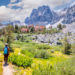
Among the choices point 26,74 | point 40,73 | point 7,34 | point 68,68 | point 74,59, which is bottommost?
point 26,74

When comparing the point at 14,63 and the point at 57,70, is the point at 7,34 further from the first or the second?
the point at 57,70

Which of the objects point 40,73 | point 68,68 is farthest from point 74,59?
point 40,73

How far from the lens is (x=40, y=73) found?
5.12m

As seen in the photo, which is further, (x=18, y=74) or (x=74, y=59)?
(x=18, y=74)

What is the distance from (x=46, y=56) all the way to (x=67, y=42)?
15.5ft

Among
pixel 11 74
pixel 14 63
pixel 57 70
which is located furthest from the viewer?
pixel 14 63

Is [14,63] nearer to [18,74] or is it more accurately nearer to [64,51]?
[18,74]

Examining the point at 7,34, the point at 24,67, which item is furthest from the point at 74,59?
the point at 7,34

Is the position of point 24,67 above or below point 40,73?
below

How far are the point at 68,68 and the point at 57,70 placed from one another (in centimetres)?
52

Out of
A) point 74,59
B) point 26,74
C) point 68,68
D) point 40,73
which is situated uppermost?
point 74,59

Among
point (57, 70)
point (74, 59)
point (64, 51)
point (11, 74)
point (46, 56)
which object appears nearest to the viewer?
point (74, 59)

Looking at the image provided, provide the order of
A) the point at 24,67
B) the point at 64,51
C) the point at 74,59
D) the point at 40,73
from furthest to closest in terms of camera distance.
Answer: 1. the point at 64,51
2. the point at 24,67
3. the point at 40,73
4. the point at 74,59

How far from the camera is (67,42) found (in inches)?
586
